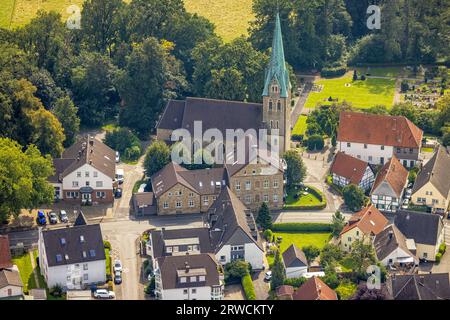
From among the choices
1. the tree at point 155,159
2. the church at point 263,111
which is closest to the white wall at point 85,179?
the tree at point 155,159

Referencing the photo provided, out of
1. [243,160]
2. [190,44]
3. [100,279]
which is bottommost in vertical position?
[100,279]

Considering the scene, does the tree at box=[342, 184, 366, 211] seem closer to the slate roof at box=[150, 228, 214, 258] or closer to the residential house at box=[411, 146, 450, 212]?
the residential house at box=[411, 146, 450, 212]

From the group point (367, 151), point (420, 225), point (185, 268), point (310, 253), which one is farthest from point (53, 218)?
point (367, 151)

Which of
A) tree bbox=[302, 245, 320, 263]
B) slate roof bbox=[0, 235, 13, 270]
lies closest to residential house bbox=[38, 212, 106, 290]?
slate roof bbox=[0, 235, 13, 270]

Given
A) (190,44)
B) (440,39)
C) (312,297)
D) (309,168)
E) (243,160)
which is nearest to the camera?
(312,297)

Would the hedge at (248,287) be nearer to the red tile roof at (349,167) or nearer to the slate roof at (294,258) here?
the slate roof at (294,258)

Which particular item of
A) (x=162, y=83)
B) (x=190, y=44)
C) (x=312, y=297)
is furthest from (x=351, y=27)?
(x=312, y=297)
